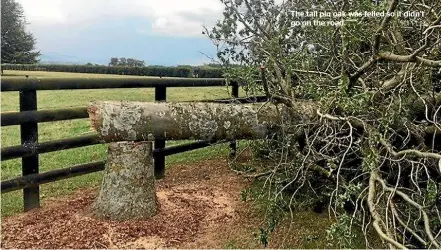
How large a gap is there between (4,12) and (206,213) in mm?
46933

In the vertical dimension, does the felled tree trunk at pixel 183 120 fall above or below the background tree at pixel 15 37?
below

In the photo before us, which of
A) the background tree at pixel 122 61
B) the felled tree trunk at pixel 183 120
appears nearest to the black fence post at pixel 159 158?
the felled tree trunk at pixel 183 120

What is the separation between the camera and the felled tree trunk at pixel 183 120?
3.62 metres

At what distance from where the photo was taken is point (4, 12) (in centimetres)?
4394

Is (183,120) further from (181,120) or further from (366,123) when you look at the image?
(366,123)

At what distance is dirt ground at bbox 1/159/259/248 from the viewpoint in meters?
3.33

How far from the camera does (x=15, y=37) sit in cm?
4575

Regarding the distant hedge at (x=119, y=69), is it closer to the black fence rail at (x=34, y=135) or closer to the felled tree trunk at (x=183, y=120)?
the black fence rail at (x=34, y=135)

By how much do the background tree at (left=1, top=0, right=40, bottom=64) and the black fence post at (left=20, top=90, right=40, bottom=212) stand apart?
44.0 m

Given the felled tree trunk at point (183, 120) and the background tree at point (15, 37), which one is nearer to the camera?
the felled tree trunk at point (183, 120)

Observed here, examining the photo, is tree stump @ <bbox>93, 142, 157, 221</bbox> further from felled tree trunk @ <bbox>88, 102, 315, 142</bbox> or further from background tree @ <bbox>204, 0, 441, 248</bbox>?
background tree @ <bbox>204, 0, 441, 248</bbox>

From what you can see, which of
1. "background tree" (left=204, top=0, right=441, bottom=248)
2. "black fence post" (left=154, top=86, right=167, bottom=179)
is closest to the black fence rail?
"black fence post" (left=154, top=86, right=167, bottom=179)

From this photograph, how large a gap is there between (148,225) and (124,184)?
0.40 metres

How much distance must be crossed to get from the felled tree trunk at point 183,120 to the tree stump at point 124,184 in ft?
0.38
